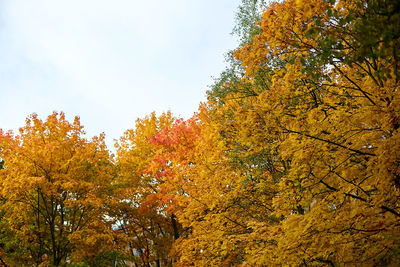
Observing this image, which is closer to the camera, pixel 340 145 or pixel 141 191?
pixel 340 145

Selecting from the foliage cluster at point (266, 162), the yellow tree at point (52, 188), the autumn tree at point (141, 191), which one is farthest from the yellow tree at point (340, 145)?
the autumn tree at point (141, 191)

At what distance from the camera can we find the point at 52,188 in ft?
36.3

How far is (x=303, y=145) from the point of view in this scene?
16.7 ft

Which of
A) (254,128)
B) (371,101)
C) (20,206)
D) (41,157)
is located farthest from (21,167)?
(371,101)

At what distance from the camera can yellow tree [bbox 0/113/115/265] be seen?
1105cm

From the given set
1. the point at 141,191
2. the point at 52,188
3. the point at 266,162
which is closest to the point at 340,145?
the point at 266,162

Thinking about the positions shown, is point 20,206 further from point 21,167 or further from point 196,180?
point 196,180

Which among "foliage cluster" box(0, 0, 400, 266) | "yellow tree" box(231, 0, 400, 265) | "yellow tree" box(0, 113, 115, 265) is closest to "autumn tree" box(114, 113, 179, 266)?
"foliage cluster" box(0, 0, 400, 266)

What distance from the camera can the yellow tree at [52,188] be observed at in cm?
1105

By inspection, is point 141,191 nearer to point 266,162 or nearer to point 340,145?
point 266,162

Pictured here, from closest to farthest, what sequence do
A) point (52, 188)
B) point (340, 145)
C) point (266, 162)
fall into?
point (340, 145) → point (266, 162) → point (52, 188)

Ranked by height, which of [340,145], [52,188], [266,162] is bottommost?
[340,145]

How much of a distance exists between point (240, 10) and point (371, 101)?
9.52 m

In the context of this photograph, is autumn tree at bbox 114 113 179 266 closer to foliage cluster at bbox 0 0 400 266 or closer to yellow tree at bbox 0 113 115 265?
foliage cluster at bbox 0 0 400 266
